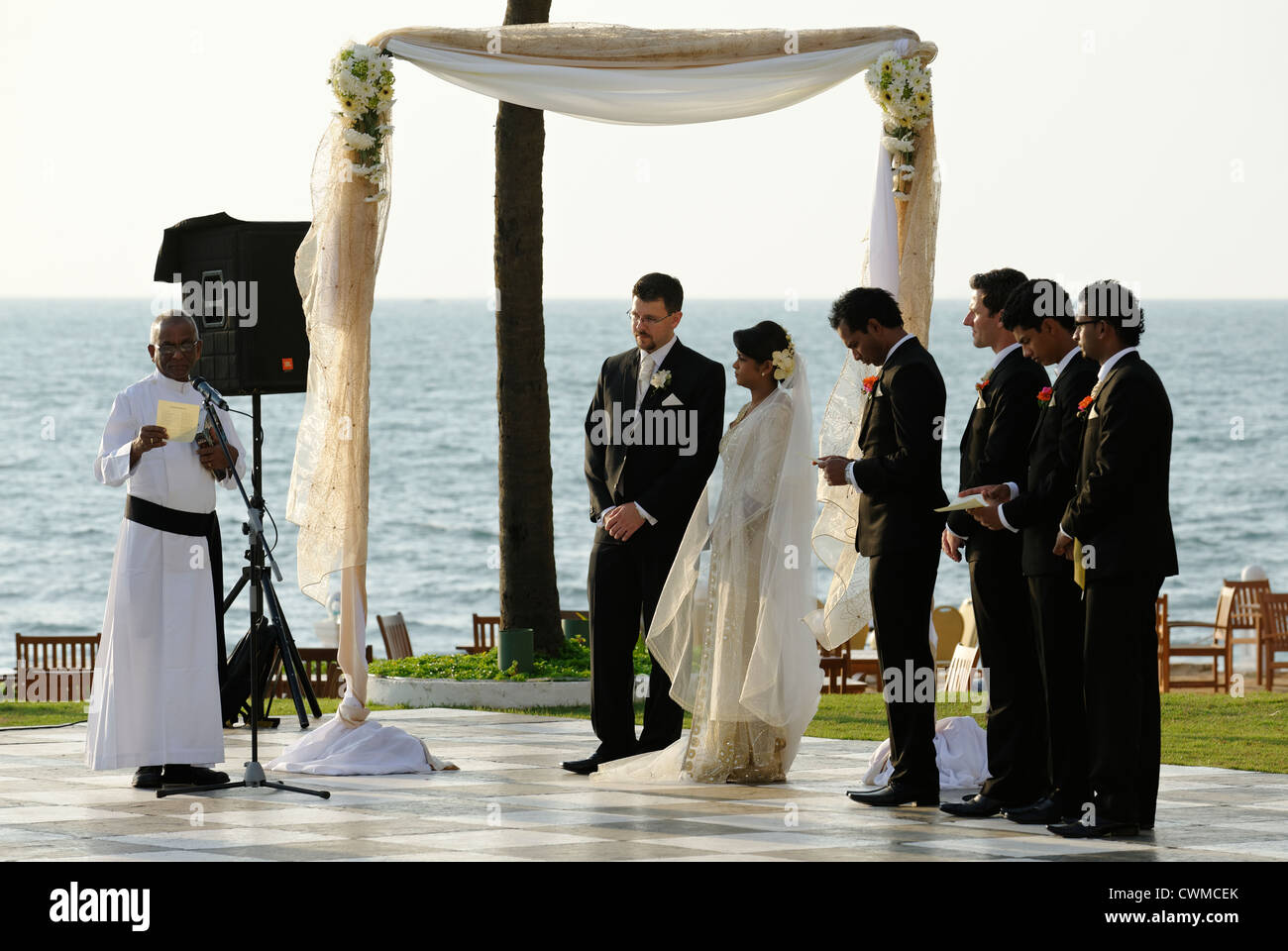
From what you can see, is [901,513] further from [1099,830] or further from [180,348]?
[180,348]

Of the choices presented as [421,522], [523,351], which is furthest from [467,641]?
[523,351]

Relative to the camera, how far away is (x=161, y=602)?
829cm

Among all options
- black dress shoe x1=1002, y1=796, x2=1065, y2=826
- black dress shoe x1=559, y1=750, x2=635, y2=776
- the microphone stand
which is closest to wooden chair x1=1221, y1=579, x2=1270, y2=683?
black dress shoe x1=559, y1=750, x2=635, y2=776

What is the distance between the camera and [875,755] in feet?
27.0

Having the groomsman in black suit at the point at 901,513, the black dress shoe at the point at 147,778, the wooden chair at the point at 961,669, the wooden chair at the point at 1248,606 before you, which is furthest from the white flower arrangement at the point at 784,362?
the wooden chair at the point at 1248,606

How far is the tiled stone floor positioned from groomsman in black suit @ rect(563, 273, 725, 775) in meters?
0.51

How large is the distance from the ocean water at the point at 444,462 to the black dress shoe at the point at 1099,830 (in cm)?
2239

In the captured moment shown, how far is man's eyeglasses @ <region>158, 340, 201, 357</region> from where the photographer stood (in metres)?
8.28

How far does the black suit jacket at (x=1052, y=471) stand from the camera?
707 cm

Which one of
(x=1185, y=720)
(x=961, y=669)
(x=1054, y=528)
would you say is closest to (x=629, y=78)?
(x=1054, y=528)

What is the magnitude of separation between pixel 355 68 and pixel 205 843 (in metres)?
3.65

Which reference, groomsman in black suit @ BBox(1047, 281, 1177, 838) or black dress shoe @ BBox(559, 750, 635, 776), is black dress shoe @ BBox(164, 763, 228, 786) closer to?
black dress shoe @ BBox(559, 750, 635, 776)

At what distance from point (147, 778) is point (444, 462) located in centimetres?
4325

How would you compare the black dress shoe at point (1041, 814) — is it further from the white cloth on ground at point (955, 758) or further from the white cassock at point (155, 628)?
the white cassock at point (155, 628)
